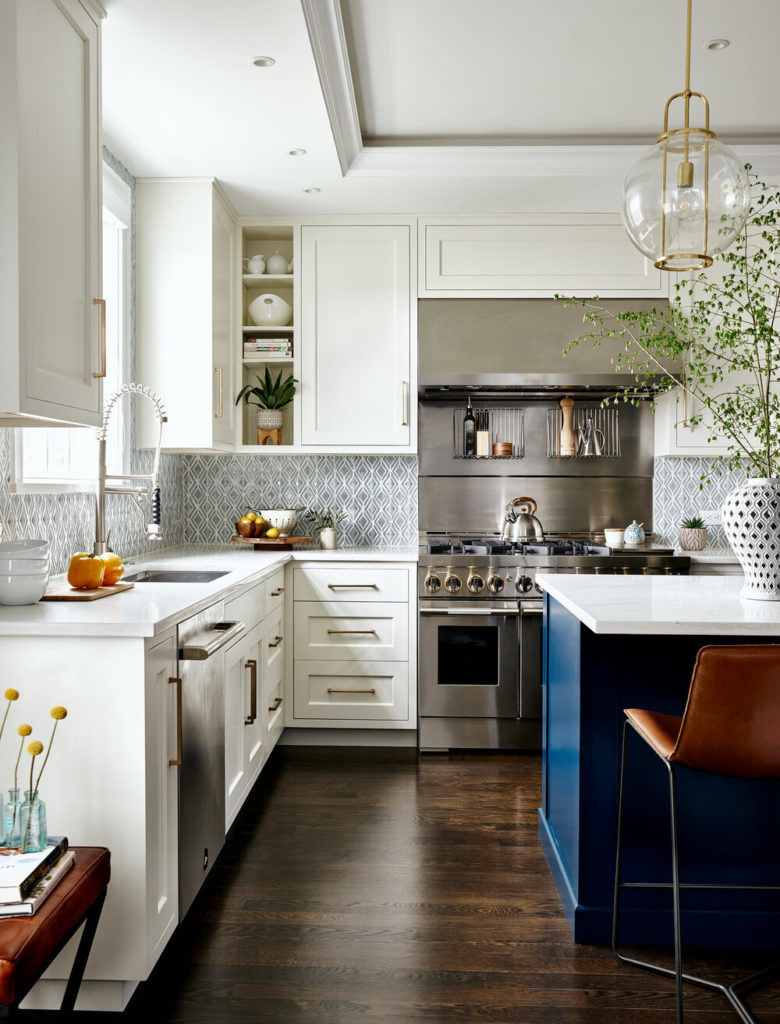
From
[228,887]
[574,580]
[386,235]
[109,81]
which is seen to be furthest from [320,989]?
[386,235]

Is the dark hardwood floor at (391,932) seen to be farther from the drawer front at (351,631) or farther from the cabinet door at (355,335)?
the cabinet door at (355,335)

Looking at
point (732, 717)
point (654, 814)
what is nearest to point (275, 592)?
point (654, 814)

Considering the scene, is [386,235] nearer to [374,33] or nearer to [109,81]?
[374,33]

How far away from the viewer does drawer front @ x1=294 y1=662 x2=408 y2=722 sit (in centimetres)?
382

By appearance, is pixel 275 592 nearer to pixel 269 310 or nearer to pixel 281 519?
pixel 281 519

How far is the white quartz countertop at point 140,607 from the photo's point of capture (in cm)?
181

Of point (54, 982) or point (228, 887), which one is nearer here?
point (54, 982)

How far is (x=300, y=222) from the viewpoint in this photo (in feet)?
13.3

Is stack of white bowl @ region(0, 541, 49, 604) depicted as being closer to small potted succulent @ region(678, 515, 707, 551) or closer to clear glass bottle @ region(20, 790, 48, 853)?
clear glass bottle @ region(20, 790, 48, 853)

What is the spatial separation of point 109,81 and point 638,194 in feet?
5.94

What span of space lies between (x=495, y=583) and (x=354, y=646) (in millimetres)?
712

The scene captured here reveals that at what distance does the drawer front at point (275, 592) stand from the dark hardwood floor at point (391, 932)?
2.46ft

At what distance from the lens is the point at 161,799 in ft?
6.40

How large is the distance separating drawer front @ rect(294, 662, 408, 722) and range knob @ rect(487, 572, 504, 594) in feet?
1.78
